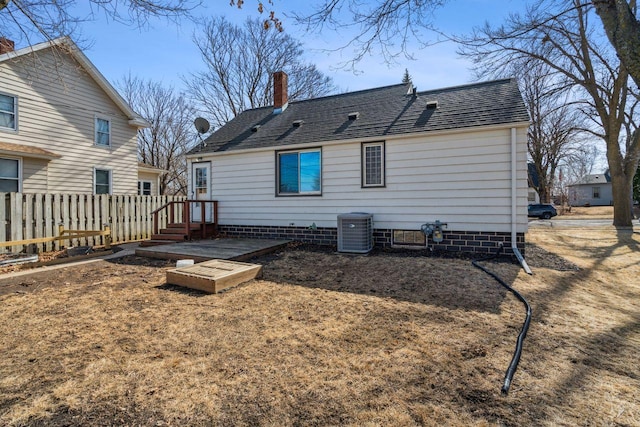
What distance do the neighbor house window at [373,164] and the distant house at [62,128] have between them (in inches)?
345

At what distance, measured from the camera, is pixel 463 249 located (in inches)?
290

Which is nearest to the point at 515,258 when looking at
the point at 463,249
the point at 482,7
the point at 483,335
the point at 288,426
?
the point at 463,249

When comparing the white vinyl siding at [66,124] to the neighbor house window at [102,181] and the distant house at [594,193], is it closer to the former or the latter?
the neighbor house window at [102,181]

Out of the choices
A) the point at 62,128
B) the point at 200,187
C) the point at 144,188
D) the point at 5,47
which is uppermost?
the point at 5,47

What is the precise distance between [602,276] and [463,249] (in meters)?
2.49

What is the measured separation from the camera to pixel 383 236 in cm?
818

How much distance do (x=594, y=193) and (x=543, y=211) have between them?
24442 mm

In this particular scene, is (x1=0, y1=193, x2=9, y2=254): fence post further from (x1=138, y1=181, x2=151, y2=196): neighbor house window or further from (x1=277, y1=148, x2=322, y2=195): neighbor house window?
(x1=138, y1=181, x2=151, y2=196): neighbor house window

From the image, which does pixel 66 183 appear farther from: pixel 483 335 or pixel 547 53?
pixel 547 53

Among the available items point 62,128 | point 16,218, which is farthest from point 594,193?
point 16,218

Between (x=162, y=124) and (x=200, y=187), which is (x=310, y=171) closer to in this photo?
(x=200, y=187)

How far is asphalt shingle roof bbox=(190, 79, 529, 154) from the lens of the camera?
296 inches

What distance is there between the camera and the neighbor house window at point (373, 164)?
8148 mm

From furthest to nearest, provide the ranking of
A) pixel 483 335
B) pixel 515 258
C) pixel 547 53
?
1. pixel 547 53
2. pixel 515 258
3. pixel 483 335
